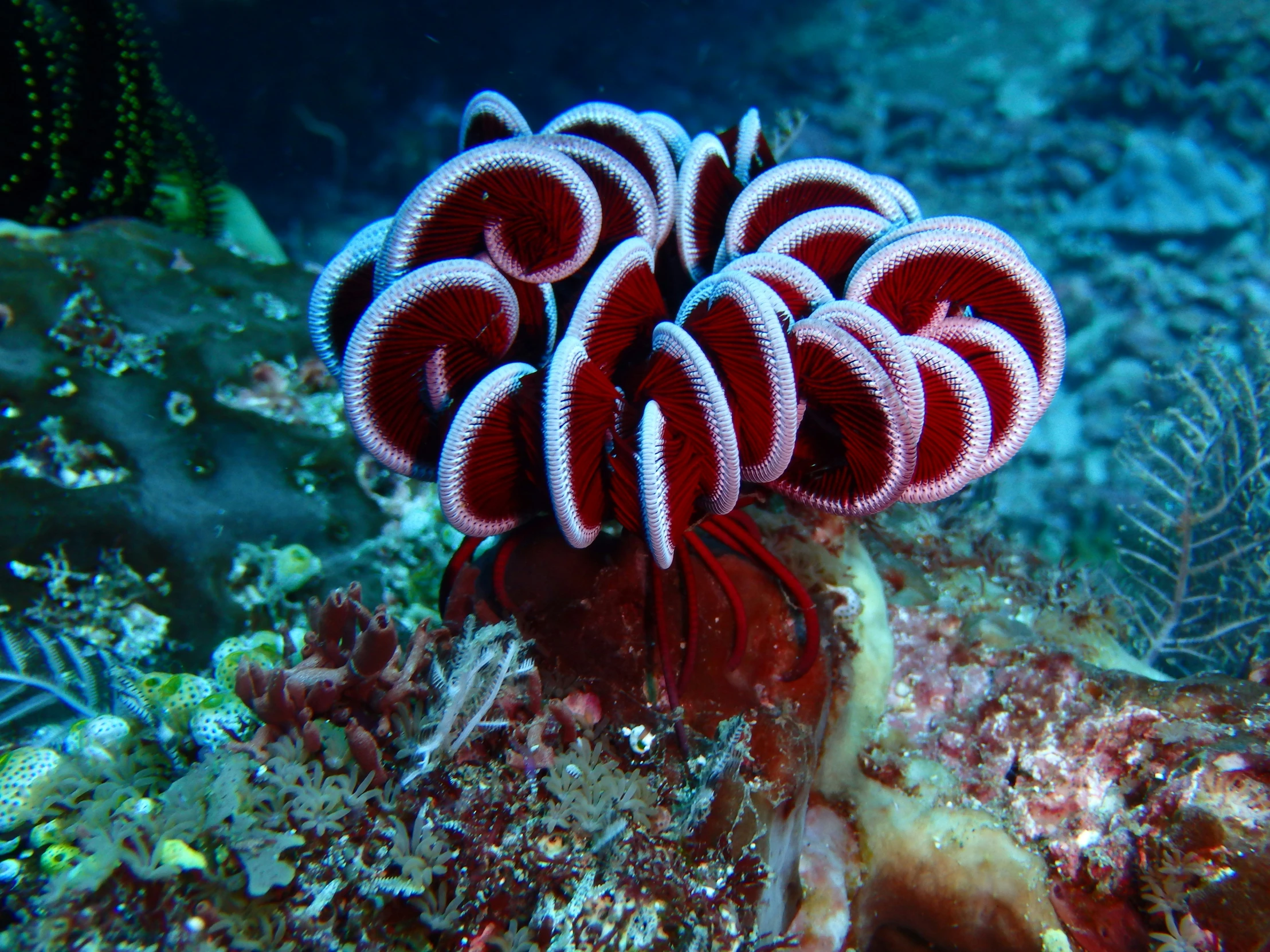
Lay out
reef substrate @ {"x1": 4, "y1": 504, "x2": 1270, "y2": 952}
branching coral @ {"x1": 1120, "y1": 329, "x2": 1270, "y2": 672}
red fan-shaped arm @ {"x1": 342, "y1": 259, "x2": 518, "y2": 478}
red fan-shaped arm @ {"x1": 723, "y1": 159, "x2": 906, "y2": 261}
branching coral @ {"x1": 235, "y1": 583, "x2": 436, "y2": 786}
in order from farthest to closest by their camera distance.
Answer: branching coral @ {"x1": 1120, "y1": 329, "x2": 1270, "y2": 672} < red fan-shaped arm @ {"x1": 723, "y1": 159, "x2": 906, "y2": 261} < red fan-shaped arm @ {"x1": 342, "y1": 259, "x2": 518, "y2": 478} < branching coral @ {"x1": 235, "y1": 583, "x2": 436, "y2": 786} < reef substrate @ {"x1": 4, "y1": 504, "x2": 1270, "y2": 952}

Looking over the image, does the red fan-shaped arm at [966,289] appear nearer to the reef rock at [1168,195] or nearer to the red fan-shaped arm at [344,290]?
the red fan-shaped arm at [344,290]

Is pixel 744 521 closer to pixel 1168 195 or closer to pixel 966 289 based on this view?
pixel 966 289

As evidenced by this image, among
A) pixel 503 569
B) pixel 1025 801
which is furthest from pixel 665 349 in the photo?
pixel 1025 801

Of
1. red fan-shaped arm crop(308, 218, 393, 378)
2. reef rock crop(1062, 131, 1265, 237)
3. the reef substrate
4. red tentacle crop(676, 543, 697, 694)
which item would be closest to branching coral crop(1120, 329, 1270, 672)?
the reef substrate

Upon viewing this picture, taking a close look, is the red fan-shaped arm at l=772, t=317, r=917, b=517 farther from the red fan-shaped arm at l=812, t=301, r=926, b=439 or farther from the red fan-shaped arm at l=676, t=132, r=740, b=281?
the red fan-shaped arm at l=676, t=132, r=740, b=281

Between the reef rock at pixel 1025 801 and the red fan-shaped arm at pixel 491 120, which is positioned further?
the red fan-shaped arm at pixel 491 120

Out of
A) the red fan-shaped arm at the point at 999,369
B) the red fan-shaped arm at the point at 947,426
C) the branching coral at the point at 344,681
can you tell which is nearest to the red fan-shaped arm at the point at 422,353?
the branching coral at the point at 344,681

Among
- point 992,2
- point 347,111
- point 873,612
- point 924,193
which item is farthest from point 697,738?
point 992,2

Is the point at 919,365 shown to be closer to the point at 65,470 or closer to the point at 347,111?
the point at 65,470

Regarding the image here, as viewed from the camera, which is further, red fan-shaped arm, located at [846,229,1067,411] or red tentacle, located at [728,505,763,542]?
red tentacle, located at [728,505,763,542]
